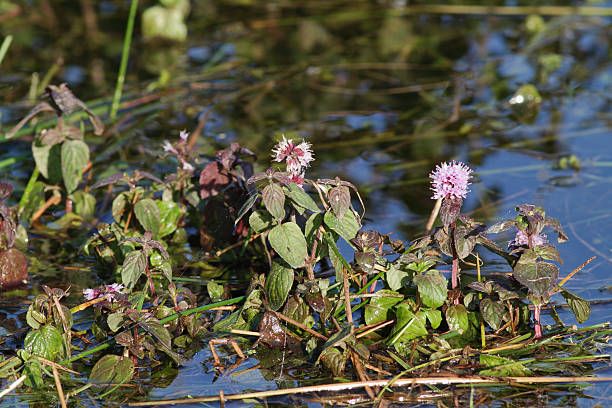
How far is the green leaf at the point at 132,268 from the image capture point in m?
2.32

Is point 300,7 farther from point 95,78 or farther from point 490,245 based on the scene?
point 490,245

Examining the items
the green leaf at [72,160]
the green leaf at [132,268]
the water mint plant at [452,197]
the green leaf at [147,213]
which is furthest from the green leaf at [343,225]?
the green leaf at [72,160]

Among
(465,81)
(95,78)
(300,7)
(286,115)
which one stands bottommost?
(95,78)

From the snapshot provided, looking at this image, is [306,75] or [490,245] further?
[306,75]

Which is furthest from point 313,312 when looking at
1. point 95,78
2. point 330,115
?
point 95,78

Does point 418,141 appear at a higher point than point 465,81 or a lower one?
lower

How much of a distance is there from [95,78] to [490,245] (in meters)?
3.49

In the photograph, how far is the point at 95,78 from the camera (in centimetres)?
498

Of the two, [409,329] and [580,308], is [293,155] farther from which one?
[580,308]

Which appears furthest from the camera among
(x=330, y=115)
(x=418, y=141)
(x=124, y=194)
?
(x=330, y=115)

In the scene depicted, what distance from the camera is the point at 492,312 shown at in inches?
87.9

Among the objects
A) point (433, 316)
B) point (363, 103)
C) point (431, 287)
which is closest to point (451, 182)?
point (431, 287)

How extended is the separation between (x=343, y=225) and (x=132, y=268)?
68cm

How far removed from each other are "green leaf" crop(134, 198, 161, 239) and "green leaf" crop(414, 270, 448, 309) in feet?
3.59
